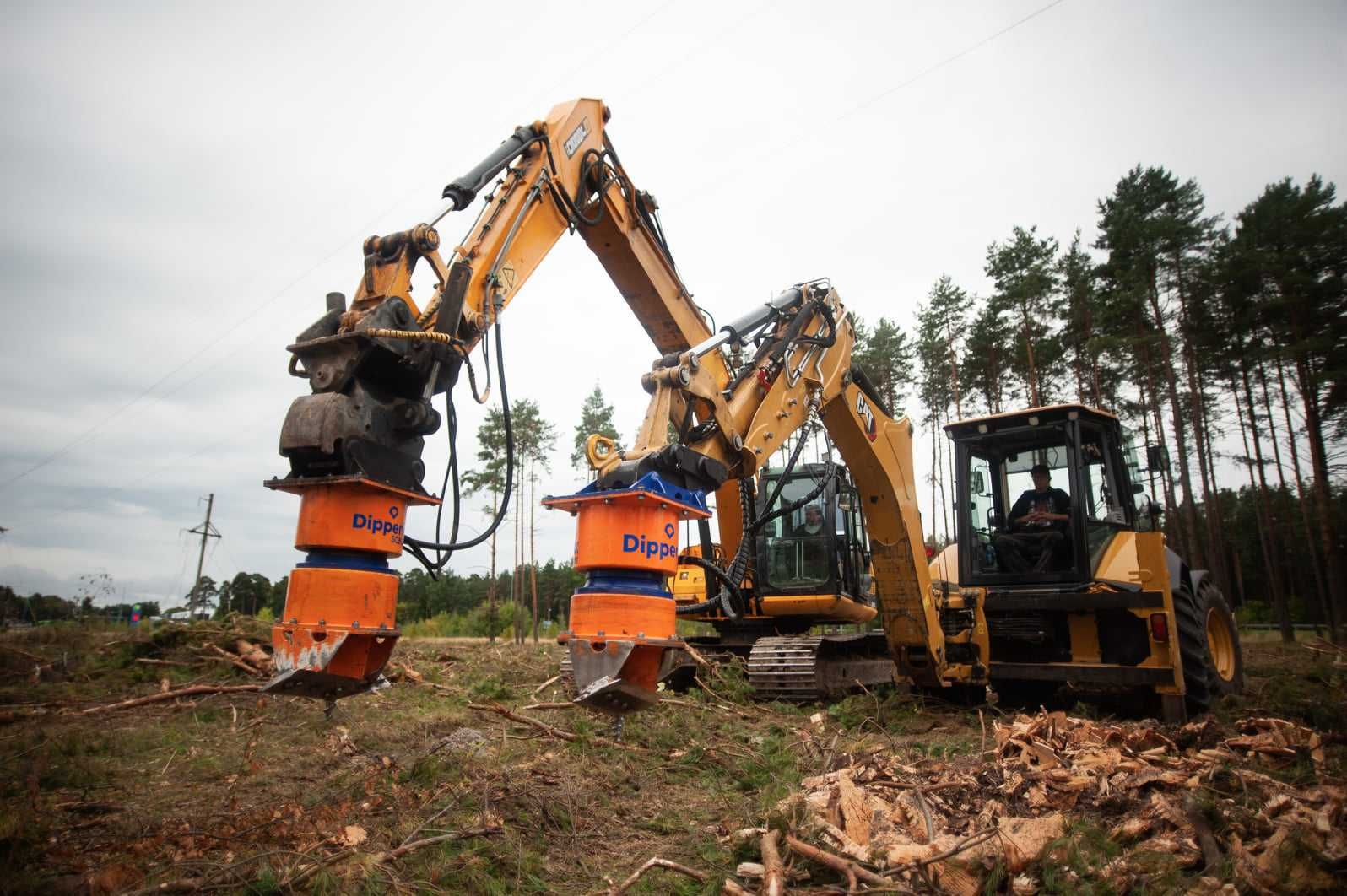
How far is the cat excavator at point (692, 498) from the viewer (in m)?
3.67

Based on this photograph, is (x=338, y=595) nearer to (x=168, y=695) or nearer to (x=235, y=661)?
(x=168, y=695)

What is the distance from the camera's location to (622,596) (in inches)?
142

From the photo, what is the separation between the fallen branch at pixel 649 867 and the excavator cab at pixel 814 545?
6.25m

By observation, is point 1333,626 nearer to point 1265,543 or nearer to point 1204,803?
point 1265,543

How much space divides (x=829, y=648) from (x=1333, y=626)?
667 inches

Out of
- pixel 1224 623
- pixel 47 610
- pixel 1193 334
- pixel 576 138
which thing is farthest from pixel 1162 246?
pixel 47 610

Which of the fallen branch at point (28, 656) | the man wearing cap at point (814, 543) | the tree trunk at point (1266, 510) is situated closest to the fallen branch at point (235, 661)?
the fallen branch at point (28, 656)

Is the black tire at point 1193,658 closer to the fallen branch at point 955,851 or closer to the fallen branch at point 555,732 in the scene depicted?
the fallen branch at point 955,851

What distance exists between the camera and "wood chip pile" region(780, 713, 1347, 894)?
3.16m

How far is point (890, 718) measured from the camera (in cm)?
756

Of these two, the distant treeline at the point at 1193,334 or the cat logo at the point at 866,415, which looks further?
the distant treeline at the point at 1193,334

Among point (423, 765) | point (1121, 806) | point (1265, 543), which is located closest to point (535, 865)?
point (423, 765)

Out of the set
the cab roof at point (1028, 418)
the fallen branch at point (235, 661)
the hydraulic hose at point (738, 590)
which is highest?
the cab roof at point (1028, 418)

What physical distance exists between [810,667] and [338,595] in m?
5.68
